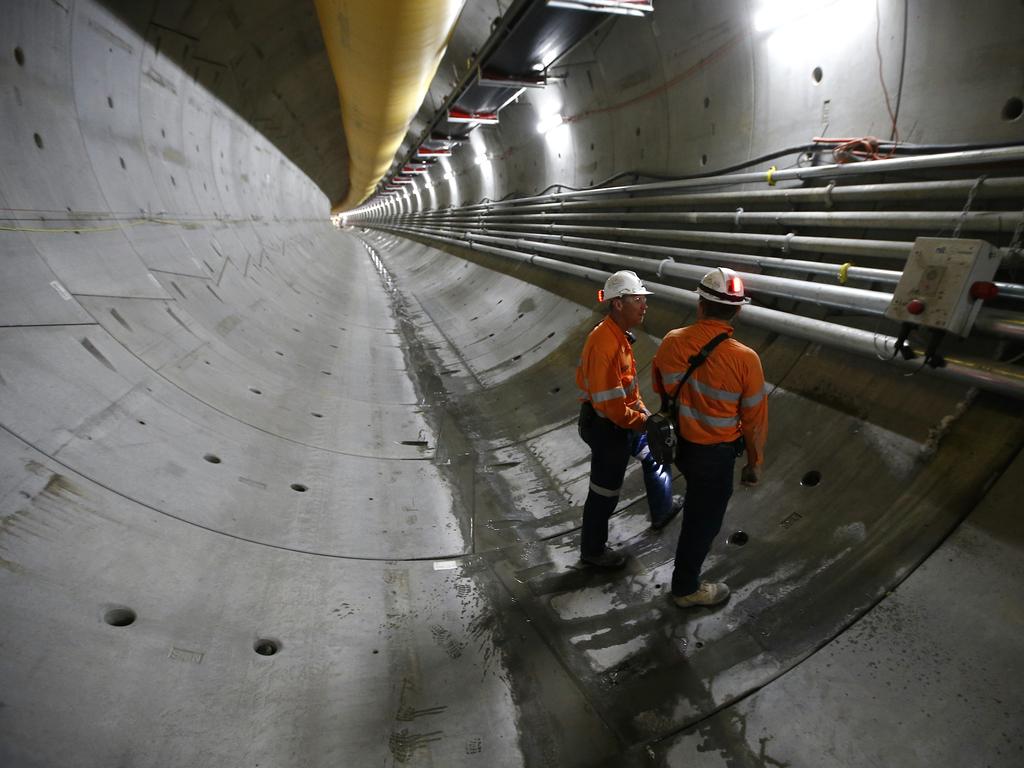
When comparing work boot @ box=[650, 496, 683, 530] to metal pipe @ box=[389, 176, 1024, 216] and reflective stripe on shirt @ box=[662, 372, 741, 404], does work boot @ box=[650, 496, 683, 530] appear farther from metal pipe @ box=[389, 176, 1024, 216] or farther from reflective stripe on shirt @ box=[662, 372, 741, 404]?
metal pipe @ box=[389, 176, 1024, 216]

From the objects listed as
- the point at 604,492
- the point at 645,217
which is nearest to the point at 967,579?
the point at 604,492

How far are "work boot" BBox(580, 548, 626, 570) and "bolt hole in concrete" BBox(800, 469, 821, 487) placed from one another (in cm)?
105

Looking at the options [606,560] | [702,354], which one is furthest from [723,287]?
[606,560]

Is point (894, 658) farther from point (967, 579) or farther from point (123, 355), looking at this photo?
point (123, 355)

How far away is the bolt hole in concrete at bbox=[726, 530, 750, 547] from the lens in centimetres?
284

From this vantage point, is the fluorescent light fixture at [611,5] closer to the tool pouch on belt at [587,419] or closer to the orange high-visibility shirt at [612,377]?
the orange high-visibility shirt at [612,377]

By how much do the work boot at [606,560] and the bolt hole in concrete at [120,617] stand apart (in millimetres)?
2085

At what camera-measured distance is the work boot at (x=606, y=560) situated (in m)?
2.97

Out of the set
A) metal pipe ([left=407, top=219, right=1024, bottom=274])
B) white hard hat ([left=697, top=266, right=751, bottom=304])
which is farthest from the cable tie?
white hard hat ([left=697, top=266, right=751, bottom=304])

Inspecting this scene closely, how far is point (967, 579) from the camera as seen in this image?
2051 millimetres

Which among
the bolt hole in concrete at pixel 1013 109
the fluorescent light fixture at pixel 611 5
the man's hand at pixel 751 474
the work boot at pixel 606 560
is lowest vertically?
the work boot at pixel 606 560

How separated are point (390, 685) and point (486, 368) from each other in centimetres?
445

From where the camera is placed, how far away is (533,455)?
4344 millimetres

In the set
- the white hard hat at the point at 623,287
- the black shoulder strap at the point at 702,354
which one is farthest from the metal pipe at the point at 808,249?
Answer: the white hard hat at the point at 623,287
